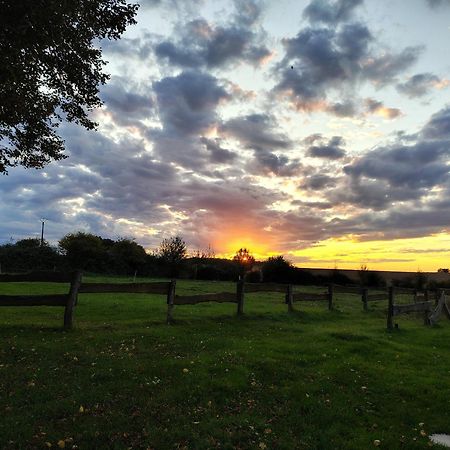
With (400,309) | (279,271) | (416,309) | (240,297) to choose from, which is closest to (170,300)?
(240,297)

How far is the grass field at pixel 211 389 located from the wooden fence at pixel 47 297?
2.04ft

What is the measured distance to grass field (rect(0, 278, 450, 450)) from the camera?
6199mm

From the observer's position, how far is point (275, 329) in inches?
584

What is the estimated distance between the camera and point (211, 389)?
795 cm

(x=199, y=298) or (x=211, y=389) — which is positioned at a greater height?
(x=199, y=298)

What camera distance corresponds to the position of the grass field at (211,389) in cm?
620

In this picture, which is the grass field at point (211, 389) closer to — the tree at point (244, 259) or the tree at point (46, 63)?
Result: the tree at point (46, 63)

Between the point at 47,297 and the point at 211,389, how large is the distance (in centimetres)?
656

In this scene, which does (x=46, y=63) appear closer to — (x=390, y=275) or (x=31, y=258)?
(x=390, y=275)

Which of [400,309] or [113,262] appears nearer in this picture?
[400,309]

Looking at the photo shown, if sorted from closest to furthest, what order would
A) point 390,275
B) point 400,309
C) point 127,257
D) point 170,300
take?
point 170,300
point 400,309
point 390,275
point 127,257

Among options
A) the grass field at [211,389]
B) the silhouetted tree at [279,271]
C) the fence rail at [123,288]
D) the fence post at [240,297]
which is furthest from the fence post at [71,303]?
the silhouetted tree at [279,271]

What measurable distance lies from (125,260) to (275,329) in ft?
202

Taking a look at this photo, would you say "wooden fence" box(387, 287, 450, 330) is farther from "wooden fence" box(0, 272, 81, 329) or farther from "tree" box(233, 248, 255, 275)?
"tree" box(233, 248, 255, 275)
